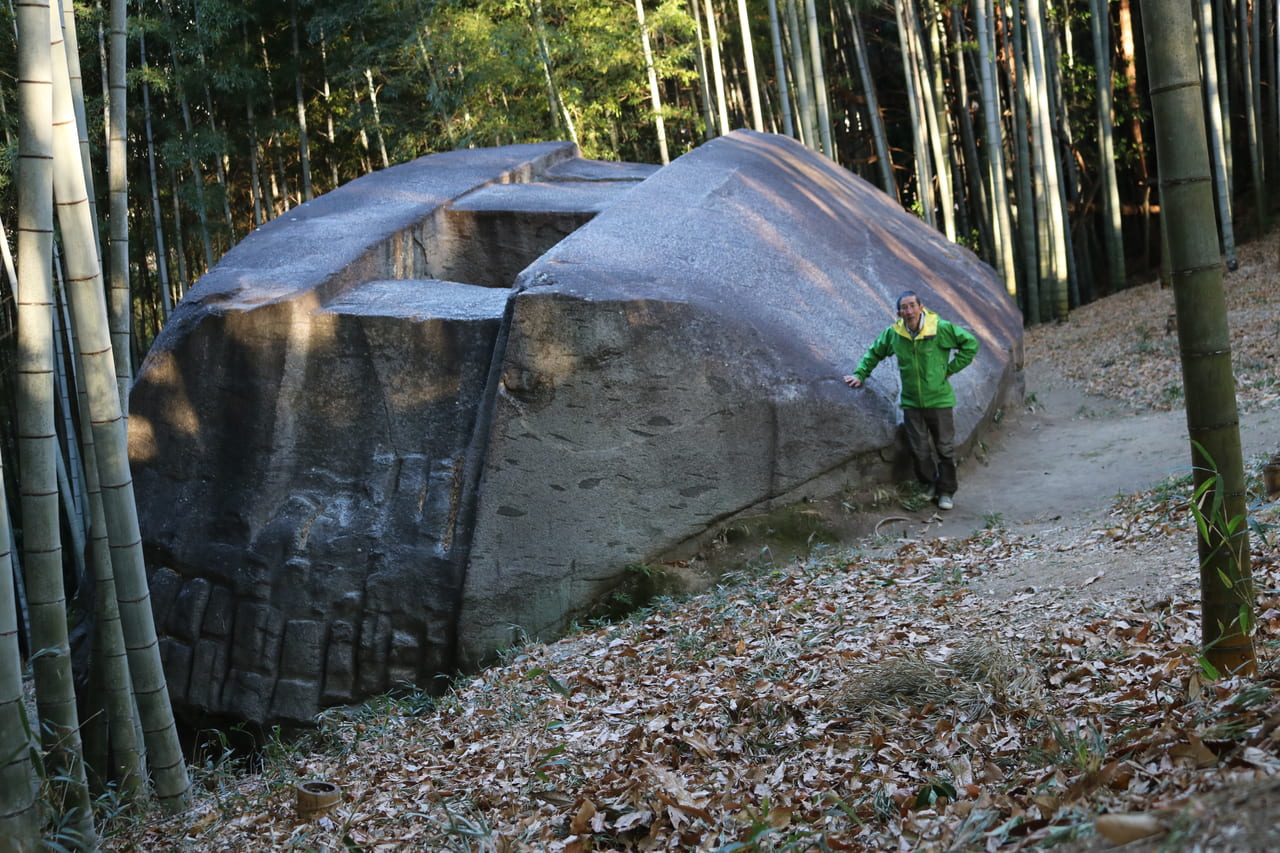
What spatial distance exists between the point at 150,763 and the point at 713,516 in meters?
2.83

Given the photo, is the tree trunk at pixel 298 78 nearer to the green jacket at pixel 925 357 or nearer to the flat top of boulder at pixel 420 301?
the flat top of boulder at pixel 420 301

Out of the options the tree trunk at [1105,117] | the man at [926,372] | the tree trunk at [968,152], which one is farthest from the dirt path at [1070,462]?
the tree trunk at [968,152]

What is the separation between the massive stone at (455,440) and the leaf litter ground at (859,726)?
1.36 feet

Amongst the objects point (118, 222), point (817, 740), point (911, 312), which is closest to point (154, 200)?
point (118, 222)

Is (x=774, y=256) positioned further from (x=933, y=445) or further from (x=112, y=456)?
(x=112, y=456)

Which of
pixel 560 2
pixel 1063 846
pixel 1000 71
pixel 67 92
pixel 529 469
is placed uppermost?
pixel 560 2

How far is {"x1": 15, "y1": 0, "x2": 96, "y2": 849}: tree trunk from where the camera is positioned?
9.80 ft

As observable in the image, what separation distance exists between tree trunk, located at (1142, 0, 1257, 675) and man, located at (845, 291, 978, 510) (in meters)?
3.39

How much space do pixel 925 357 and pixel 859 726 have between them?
10.5 ft

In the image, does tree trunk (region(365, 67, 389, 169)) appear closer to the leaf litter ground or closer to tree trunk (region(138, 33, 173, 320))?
tree trunk (region(138, 33, 173, 320))

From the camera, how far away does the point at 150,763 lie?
152 inches

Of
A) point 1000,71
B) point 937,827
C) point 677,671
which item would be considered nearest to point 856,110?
point 1000,71

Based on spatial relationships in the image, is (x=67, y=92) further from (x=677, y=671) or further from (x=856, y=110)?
(x=856, y=110)

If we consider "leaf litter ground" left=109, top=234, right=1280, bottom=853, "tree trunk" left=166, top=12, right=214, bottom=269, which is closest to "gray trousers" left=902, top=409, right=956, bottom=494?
"leaf litter ground" left=109, top=234, right=1280, bottom=853
